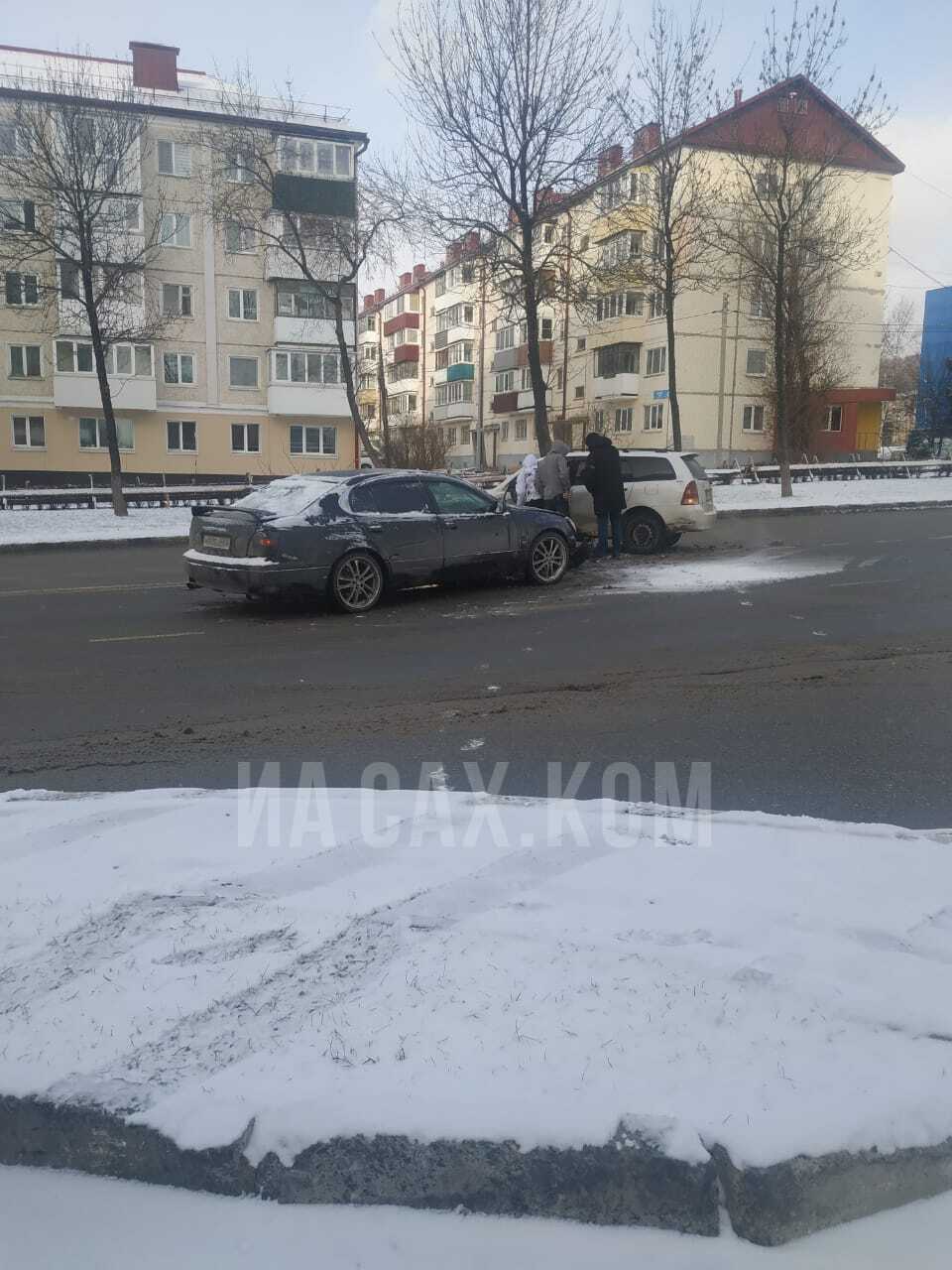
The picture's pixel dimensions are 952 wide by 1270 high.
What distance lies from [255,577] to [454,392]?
209 feet

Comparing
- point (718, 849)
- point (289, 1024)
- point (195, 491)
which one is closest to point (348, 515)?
point (718, 849)

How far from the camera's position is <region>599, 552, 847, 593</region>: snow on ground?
12.3m

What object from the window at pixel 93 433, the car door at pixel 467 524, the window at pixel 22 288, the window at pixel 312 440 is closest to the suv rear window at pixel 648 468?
the car door at pixel 467 524

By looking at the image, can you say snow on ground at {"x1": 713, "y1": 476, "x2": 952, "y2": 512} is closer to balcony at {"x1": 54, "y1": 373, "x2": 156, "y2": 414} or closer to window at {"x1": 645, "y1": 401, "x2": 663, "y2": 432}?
window at {"x1": 645, "y1": 401, "x2": 663, "y2": 432}

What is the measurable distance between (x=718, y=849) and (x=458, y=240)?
74.6 feet

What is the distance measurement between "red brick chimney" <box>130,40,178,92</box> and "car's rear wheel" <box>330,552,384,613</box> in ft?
133

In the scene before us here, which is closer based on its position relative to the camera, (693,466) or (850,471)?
(693,466)

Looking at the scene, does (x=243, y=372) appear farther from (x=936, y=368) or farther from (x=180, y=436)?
(x=936, y=368)

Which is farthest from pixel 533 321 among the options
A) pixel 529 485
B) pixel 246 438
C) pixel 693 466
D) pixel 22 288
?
pixel 246 438

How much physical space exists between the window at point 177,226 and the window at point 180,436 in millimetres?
7271

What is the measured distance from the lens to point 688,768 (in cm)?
542

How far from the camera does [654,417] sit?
163ft

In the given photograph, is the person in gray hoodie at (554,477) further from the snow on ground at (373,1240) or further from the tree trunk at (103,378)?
the tree trunk at (103,378)

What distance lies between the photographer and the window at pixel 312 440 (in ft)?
149
